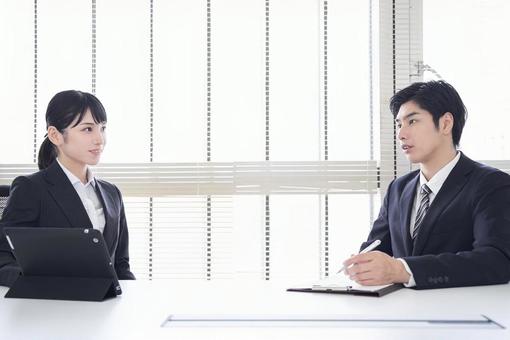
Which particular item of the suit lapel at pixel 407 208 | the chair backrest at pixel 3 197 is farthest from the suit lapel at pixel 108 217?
the suit lapel at pixel 407 208

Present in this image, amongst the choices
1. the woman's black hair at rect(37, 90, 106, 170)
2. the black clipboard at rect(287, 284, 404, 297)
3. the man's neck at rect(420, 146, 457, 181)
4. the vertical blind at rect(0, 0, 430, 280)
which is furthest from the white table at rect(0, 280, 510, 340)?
the vertical blind at rect(0, 0, 430, 280)

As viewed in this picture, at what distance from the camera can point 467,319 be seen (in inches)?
59.2

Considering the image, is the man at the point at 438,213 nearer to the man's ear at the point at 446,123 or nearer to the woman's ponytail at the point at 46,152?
the man's ear at the point at 446,123

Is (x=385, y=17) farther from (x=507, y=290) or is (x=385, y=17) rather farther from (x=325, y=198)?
(x=507, y=290)

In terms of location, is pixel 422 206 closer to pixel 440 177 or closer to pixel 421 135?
pixel 440 177

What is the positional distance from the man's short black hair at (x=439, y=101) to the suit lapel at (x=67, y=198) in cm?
148

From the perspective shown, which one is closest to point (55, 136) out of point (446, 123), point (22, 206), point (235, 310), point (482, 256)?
point (22, 206)

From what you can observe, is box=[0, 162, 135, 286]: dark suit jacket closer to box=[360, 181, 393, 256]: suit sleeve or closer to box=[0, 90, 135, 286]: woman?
box=[0, 90, 135, 286]: woman

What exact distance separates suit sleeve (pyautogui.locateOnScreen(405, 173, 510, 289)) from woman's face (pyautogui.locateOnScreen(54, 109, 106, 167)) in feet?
4.80

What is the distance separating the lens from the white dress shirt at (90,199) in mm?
2678

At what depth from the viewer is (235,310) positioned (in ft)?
5.37


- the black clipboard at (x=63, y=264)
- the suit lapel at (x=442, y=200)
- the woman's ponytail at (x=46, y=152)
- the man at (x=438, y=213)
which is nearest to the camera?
the black clipboard at (x=63, y=264)

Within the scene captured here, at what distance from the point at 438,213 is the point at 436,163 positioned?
28 cm

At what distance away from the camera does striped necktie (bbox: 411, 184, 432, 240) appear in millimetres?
2489
